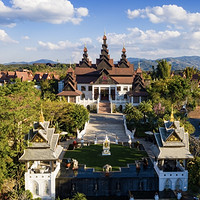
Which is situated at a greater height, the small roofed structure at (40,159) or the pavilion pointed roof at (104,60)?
the pavilion pointed roof at (104,60)

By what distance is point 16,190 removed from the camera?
16109 millimetres

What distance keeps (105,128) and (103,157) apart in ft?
35.1

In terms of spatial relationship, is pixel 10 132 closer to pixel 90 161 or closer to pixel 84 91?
pixel 90 161

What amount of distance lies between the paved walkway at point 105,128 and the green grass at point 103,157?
3099mm

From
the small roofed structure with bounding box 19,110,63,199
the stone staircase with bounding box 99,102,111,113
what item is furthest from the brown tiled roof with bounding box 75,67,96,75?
the small roofed structure with bounding box 19,110,63,199

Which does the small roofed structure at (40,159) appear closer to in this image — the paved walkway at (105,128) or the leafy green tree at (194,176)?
the leafy green tree at (194,176)

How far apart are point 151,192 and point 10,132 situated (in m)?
11.4

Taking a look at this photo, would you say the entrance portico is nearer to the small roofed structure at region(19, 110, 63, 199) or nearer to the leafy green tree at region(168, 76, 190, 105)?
the leafy green tree at region(168, 76, 190, 105)

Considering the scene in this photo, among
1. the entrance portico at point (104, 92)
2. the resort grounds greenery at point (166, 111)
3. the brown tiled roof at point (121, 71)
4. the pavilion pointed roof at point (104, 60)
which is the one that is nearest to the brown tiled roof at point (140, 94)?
the resort grounds greenery at point (166, 111)

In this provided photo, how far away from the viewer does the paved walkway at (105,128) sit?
28422 millimetres

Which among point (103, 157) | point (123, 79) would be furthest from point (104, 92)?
point (103, 157)

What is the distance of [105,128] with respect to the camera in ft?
105

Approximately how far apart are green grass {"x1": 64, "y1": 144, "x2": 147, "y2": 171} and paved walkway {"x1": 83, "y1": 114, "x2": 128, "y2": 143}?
310 centimetres

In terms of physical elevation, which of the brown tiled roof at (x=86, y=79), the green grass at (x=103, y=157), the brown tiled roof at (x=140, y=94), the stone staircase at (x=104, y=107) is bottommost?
the green grass at (x=103, y=157)
